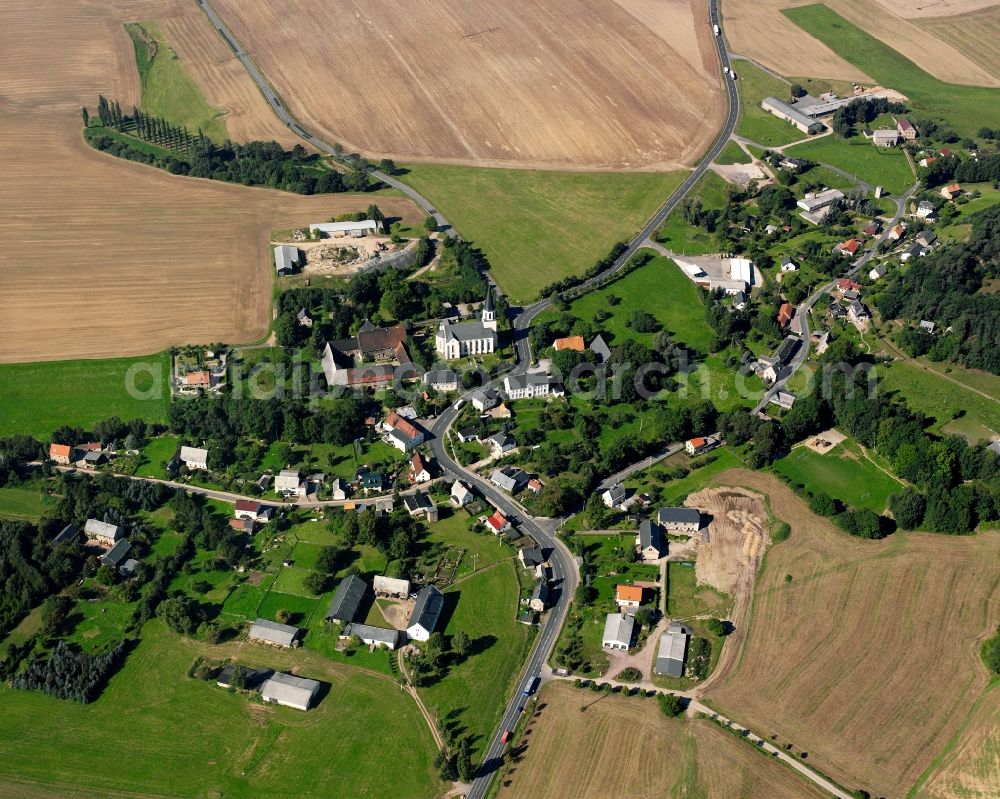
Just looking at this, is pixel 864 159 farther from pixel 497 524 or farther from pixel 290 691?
pixel 290 691

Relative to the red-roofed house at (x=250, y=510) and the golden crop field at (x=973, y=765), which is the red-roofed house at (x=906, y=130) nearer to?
the golden crop field at (x=973, y=765)

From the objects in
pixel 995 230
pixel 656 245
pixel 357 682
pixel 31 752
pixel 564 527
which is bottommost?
pixel 31 752

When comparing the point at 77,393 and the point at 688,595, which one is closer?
the point at 688,595

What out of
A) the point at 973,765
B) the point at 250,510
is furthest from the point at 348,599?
the point at 973,765

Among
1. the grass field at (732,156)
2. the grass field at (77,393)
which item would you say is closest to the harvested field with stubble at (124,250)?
the grass field at (77,393)

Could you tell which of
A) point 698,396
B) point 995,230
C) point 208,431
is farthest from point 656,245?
point 208,431

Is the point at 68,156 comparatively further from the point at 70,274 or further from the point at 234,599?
the point at 234,599
